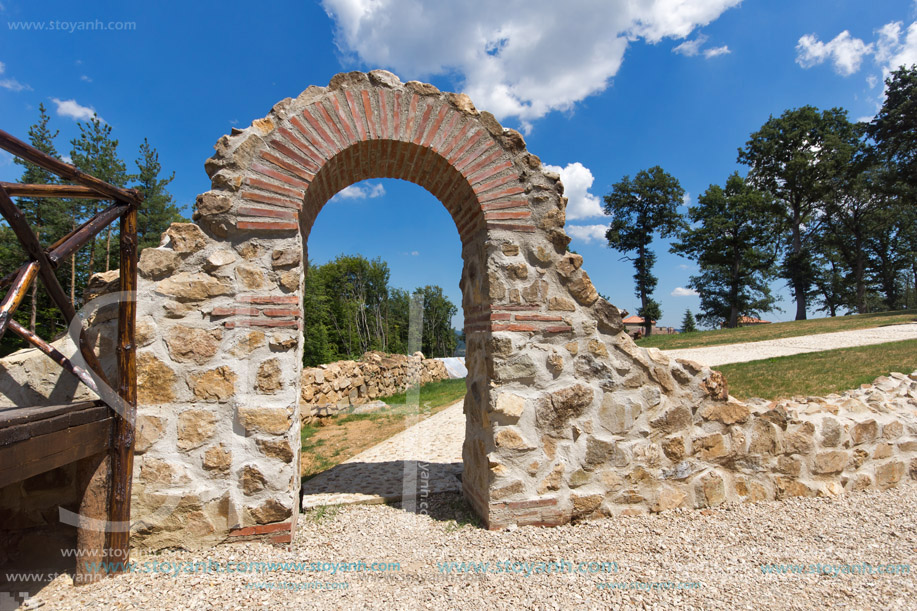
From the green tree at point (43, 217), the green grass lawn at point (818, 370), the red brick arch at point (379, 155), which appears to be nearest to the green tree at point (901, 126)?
the green grass lawn at point (818, 370)

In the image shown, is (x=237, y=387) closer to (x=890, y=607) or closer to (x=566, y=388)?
(x=566, y=388)

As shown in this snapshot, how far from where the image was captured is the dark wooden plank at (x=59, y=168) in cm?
198

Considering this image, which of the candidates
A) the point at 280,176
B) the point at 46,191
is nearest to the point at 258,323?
the point at 280,176

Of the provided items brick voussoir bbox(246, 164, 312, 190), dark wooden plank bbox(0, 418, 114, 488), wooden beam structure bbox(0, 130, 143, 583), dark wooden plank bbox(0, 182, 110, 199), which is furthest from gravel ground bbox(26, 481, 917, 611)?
brick voussoir bbox(246, 164, 312, 190)

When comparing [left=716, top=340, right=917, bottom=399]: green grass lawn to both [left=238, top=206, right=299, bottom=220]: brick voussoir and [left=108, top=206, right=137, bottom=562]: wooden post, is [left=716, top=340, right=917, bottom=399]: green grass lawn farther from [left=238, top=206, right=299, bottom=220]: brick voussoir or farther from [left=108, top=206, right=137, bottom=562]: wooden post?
[left=108, top=206, right=137, bottom=562]: wooden post

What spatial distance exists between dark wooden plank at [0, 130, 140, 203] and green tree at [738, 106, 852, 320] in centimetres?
3104

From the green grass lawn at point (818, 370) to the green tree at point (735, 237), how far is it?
16.8m

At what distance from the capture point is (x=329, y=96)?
3.10 meters

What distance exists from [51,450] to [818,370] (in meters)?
10.9

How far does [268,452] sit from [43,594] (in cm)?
129

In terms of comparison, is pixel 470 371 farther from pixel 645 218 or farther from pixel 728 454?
pixel 645 218

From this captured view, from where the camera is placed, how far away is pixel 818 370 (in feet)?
27.6

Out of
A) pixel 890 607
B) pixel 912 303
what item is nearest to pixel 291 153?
pixel 890 607

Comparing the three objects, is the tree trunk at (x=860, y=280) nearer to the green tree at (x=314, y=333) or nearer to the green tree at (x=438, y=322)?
the green tree at (x=438, y=322)
